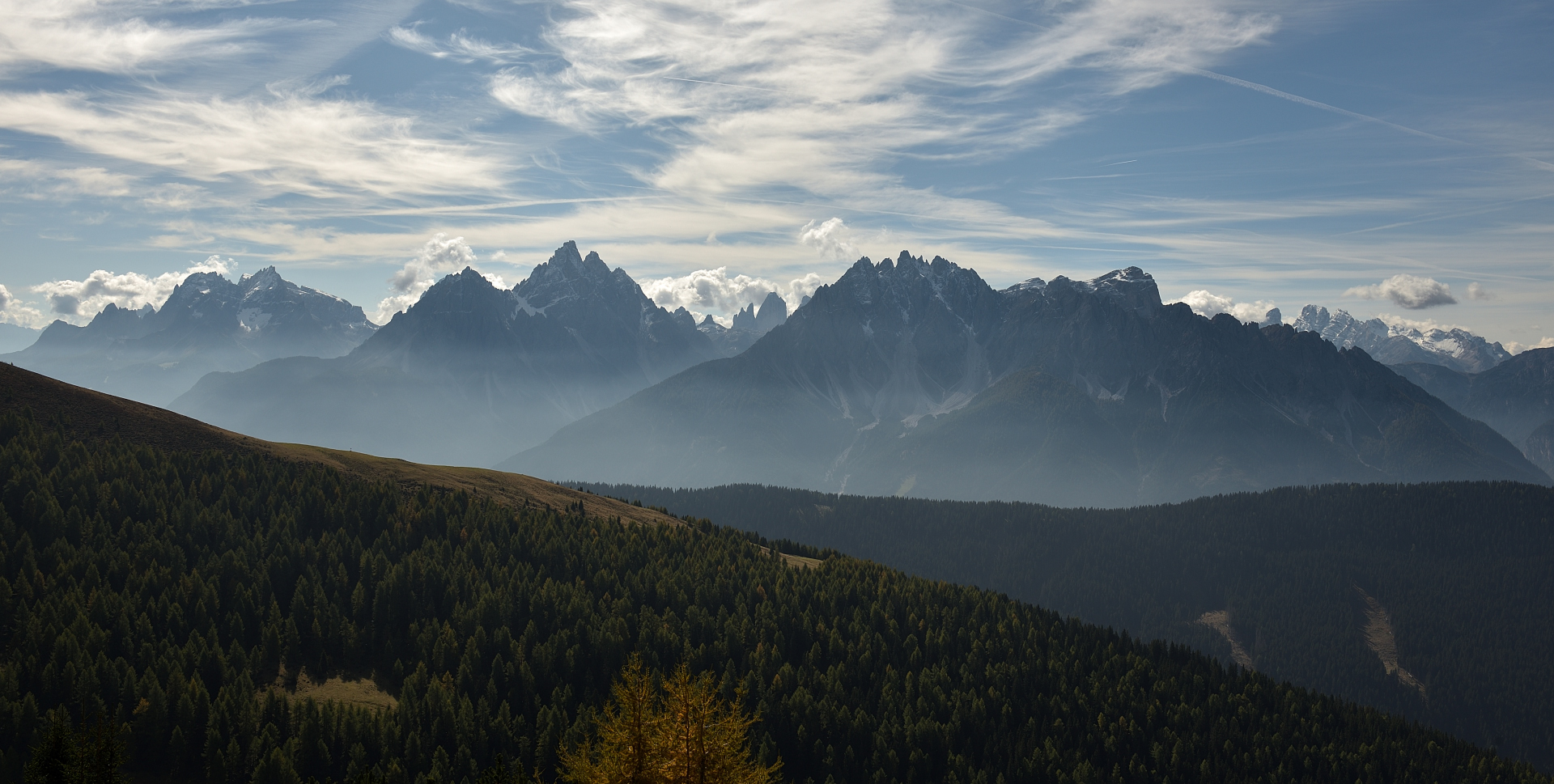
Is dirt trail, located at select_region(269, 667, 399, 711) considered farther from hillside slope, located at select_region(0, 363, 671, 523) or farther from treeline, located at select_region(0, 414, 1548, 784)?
hillside slope, located at select_region(0, 363, 671, 523)

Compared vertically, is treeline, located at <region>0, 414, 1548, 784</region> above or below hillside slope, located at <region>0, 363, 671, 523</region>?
below

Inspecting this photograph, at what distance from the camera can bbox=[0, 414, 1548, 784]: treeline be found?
345 ft

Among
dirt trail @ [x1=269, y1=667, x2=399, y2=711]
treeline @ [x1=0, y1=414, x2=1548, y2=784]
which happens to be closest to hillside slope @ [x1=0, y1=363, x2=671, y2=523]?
treeline @ [x1=0, y1=414, x2=1548, y2=784]

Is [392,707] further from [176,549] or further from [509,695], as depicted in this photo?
[176,549]

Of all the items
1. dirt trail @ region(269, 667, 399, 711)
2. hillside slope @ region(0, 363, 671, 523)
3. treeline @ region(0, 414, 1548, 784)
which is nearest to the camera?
treeline @ region(0, 414, 1548, 784)

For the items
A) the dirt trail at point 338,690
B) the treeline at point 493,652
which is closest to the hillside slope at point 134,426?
the treeline at point 493,652

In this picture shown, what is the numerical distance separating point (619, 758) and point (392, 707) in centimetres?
8564

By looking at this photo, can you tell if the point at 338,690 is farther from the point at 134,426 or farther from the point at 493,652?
the point at 134,426

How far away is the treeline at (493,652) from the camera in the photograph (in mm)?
105062

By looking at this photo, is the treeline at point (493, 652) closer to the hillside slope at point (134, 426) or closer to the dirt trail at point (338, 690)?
the dirt trail at point (338, 690)

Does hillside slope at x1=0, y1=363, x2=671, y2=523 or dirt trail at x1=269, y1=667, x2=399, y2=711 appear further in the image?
hillside slope at x1=0, y1=363, x2=671, y2=523

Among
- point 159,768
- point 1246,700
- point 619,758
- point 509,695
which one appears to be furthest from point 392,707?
point 1246,700

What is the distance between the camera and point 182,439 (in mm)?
175750

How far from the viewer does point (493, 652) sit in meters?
138
